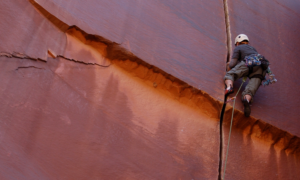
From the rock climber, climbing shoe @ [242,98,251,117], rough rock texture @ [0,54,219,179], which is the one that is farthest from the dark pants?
rough rock texture @ [0,54,219,179]

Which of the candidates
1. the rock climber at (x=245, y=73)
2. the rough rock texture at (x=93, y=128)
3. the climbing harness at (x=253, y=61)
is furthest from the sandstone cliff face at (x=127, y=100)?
the climbing harness at (x=253, y=61)

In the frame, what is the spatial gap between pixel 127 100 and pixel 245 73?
1519mm

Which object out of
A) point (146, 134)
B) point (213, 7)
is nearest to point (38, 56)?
point (146, 134)

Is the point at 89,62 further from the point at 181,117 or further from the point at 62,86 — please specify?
the point at 181,117

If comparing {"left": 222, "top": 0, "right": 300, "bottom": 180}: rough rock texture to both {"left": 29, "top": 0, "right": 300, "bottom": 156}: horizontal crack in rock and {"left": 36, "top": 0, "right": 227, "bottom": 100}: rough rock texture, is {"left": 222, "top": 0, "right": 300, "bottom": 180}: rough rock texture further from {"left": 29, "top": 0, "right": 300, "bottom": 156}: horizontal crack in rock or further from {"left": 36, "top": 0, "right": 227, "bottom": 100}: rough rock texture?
{"left": 36, "top": 0, "right": 227, "bottom": 100}: rough rock texture

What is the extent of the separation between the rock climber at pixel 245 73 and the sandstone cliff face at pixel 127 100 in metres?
0.13

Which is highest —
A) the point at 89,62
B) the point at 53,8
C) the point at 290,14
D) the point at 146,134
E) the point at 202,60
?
the point at 290,14

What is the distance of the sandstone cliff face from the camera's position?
11.1 feet

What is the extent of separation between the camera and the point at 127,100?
13.0 ft

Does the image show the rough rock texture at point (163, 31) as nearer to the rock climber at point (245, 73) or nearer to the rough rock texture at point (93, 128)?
the rock climber at point (245, 73)

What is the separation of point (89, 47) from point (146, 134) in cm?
124

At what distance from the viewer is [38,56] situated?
3695 mm

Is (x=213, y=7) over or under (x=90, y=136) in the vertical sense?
over

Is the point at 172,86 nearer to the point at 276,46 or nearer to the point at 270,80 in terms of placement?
the point at 270,80
